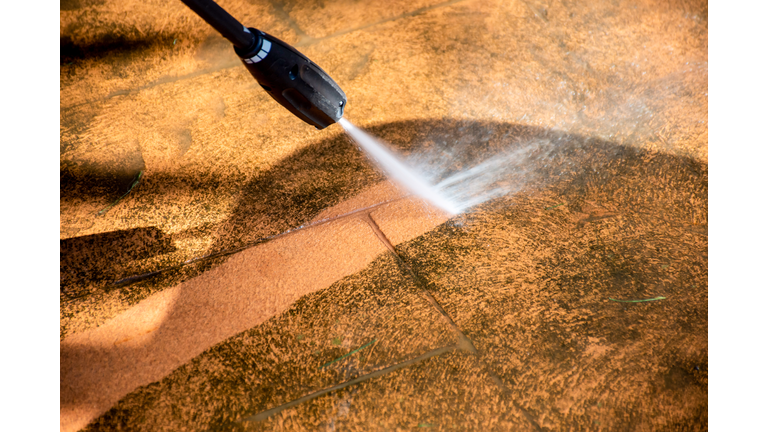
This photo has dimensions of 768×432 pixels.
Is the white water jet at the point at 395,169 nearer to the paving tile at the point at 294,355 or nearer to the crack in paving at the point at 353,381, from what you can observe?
the paving tile at the point at 294,355

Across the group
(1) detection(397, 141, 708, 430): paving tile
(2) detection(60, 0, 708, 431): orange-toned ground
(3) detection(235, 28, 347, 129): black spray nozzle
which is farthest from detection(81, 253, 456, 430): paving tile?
(3) detection(235, 28, 347, 129): black spray nozzle

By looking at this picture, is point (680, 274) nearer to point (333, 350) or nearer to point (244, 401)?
point (333, 350)

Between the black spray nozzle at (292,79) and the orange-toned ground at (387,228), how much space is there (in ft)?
1.65

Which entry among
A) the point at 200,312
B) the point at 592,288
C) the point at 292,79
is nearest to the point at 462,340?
the point at 592,288

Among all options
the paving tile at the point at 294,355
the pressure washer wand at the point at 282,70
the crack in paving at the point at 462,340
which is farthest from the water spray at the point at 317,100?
the paving tile at the point at 294,355

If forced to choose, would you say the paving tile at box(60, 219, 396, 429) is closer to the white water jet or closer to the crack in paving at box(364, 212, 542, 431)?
the crack in paving at box(364, 212, 542, 431)

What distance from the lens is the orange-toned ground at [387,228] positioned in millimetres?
1310

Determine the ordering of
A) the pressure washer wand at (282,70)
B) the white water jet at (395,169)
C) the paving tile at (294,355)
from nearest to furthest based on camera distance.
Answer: the pressure washer wand at (282,70) < the paving tile at (294,355) < the white water jet at (395,169)

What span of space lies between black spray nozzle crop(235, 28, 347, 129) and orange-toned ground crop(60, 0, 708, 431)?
50 cm

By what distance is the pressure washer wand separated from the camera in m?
1.17

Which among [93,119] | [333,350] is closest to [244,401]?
[333,350]

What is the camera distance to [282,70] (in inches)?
54.6

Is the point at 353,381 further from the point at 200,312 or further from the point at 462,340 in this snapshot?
the point at 200,312

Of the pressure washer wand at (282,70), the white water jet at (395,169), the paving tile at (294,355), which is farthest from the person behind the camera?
the white water jet at (395,169)
